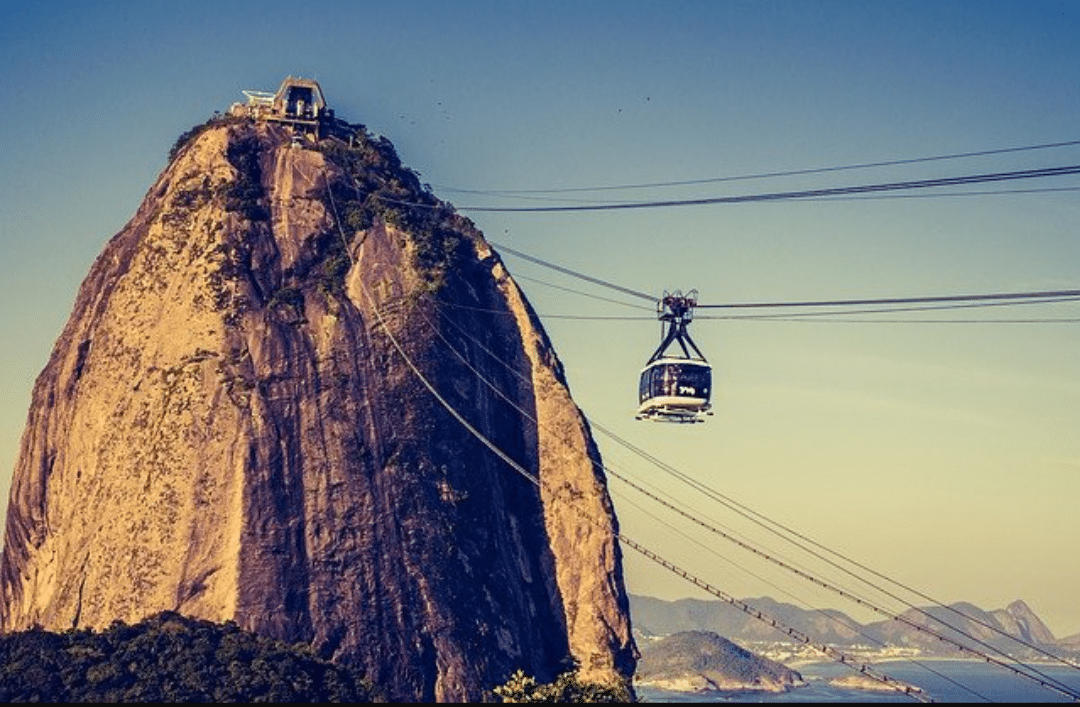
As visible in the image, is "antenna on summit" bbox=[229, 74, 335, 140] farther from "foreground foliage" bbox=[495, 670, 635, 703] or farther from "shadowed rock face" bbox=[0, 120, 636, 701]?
"foreground foliage" bbox=[495, 670, 635, 703]

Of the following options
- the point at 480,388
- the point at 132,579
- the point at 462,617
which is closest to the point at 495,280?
the point at 480,388

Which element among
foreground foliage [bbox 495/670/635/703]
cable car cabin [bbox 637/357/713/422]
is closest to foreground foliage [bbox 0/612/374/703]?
foreground foliage [bbox 495/670/635/703]

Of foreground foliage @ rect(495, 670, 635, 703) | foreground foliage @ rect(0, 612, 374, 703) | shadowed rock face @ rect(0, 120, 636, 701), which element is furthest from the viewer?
shadowed rock face @ rect(0, 120, 636, 701)

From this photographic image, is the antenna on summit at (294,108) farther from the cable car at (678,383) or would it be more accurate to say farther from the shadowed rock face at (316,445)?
the cable car at (678,383)

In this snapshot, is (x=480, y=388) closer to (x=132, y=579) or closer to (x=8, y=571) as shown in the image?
(x=132, y=579)

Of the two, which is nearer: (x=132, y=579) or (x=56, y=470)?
(x=132, y=579)

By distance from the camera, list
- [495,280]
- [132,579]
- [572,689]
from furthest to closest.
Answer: [495,280], [132,579], [572,689]

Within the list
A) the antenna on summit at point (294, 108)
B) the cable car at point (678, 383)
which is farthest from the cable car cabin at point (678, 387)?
the antenna on summit at point (294, 108)
